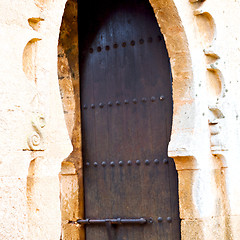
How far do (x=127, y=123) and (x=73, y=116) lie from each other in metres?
0.55

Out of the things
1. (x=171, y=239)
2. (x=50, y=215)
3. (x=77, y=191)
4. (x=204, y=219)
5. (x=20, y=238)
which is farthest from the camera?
(x=77, y=191)

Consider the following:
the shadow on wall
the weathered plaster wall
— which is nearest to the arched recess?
the shadow on wall

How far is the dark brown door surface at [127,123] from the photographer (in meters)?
4.96

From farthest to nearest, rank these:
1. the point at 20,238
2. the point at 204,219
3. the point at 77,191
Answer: the point at 77,191 → the point at 204,219 → the point at 20,238

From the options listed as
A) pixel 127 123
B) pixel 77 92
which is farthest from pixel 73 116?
pixel 127 123

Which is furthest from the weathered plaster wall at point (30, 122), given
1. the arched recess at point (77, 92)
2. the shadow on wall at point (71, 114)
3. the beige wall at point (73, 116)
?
the shadow on wall at point (71, 114)

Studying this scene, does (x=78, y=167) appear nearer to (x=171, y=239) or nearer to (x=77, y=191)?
(x=77, y=191)

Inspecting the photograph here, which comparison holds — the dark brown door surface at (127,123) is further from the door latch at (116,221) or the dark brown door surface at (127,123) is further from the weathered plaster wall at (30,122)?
the weathered plaster wall at (30,122)

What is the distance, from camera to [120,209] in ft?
16.7

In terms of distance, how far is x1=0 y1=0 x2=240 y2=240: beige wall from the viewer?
3.12 m

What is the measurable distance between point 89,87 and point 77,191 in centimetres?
100

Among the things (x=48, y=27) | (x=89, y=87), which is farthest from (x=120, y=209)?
(x=48, y=27)

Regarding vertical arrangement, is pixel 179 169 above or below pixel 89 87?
below

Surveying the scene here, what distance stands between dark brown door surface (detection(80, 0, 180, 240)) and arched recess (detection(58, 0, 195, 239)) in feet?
0.29
